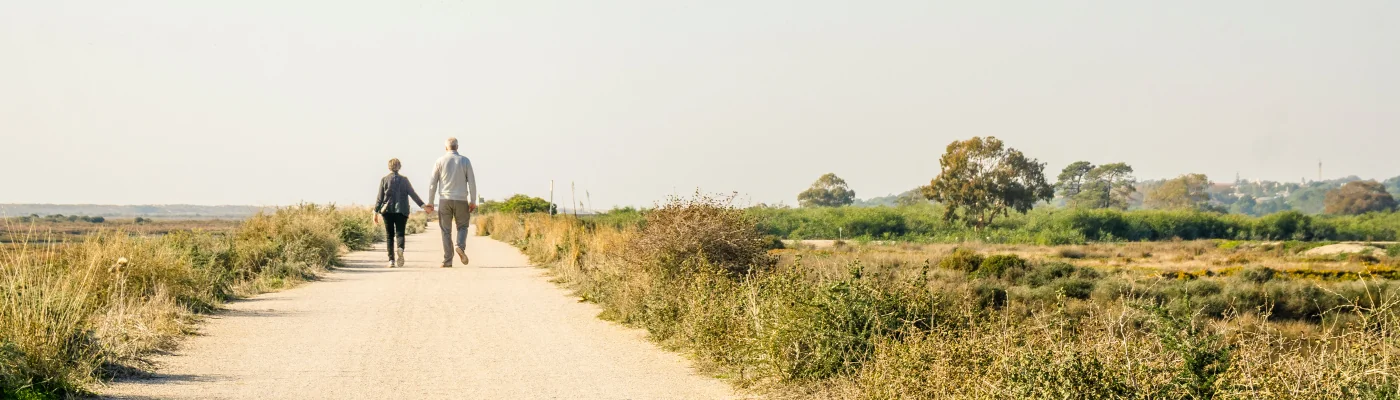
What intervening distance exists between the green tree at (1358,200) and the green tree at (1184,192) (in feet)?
52.1

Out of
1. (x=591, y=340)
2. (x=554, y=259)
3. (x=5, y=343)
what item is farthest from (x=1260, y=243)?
(x=5, y=343)

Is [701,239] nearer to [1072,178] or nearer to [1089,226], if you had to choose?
[1089,226]

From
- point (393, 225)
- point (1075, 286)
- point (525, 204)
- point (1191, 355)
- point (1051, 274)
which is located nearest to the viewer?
point (1191, 355)

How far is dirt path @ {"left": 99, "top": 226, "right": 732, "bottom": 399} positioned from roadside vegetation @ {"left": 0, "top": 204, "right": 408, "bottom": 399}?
30cm

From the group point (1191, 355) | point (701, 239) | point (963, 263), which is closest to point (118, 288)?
point (701, 239)

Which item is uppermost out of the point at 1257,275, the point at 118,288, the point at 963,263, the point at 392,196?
the point at 392,196

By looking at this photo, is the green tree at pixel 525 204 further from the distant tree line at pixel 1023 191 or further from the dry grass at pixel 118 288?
the dry grass at pixel 118 288

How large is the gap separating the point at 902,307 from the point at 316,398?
3.99 m

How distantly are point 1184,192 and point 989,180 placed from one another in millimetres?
69525

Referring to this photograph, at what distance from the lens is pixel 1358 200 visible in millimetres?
110062

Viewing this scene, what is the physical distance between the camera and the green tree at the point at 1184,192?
5064 inches

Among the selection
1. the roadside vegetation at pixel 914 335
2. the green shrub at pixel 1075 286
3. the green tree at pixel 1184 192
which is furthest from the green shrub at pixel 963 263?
the green tree at pixel 1184 192

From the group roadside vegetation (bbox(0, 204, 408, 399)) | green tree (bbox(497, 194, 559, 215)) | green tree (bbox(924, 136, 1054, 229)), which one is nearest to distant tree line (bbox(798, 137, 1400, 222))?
green tree (bbox(924, 136, 1054, 229))

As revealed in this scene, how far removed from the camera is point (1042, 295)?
99.1 feet
